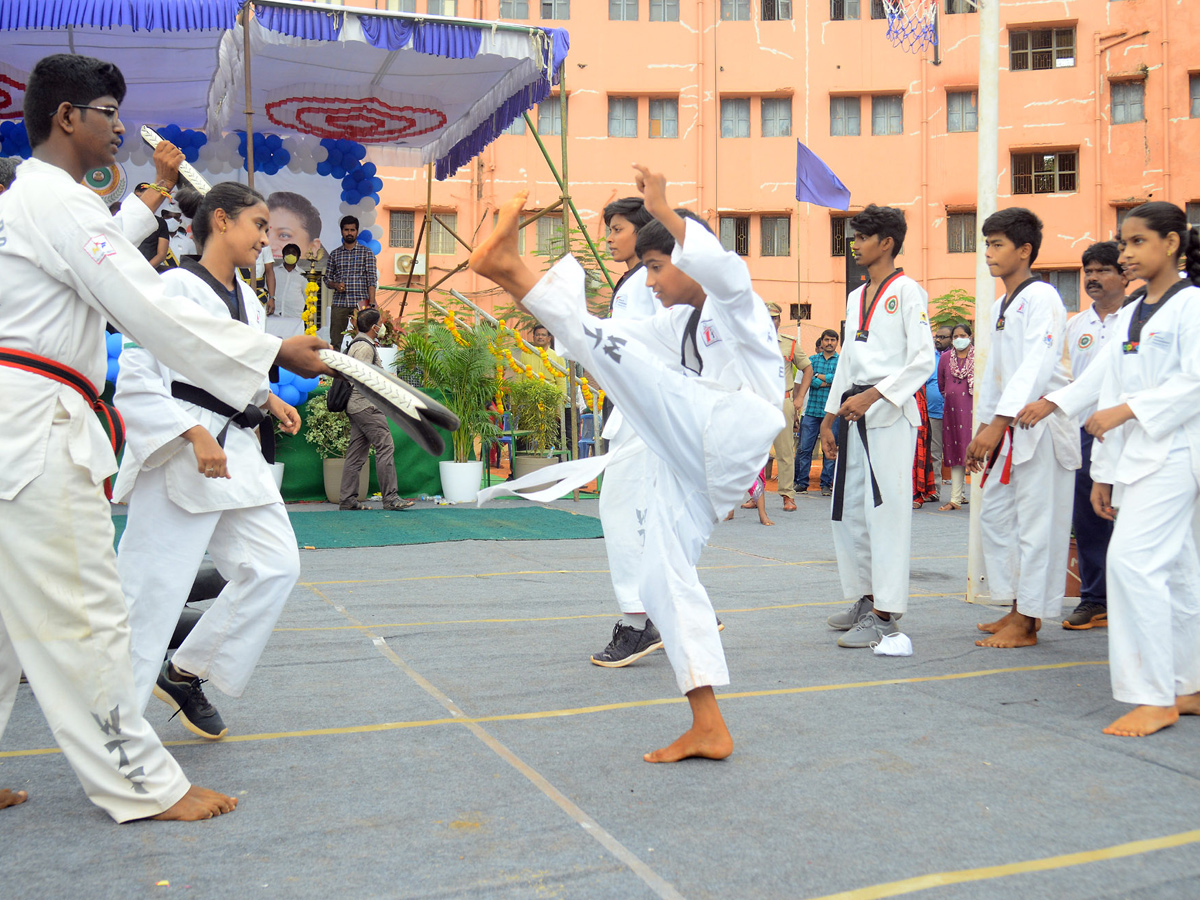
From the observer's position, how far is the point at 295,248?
14.2 m

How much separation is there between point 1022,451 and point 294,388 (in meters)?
7.26

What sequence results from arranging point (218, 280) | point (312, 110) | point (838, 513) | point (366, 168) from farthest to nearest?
point (366, 168) < point (312, 110) < point (838, 513) < point (218, 280)

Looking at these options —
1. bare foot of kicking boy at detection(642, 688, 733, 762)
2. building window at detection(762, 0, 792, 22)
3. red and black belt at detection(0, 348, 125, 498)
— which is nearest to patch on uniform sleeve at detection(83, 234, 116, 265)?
red and black belt at detection(0, 348, 125, 498)

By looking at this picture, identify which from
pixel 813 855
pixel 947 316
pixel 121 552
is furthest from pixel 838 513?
pixel 947 316

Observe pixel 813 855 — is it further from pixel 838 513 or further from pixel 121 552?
pixel 838 513

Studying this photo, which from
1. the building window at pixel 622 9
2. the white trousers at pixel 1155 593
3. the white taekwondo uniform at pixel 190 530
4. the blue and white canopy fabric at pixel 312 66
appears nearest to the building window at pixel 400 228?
the building window at pixel 622 9

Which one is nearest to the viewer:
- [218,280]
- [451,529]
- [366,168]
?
[218,280]

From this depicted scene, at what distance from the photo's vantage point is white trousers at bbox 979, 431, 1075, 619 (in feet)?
15.7

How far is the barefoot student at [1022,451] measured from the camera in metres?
4.75

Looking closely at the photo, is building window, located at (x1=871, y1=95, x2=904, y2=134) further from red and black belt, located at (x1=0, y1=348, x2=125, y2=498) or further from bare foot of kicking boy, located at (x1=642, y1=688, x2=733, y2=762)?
red and black belt, located at (x1=0, y1=348, x2=125, y2=498)

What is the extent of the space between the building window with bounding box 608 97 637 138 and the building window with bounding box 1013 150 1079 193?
9.11 m

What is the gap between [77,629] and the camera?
8.16 feet

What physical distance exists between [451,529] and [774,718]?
18.0 feet

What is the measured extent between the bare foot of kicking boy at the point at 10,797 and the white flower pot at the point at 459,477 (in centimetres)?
Answer: 783
